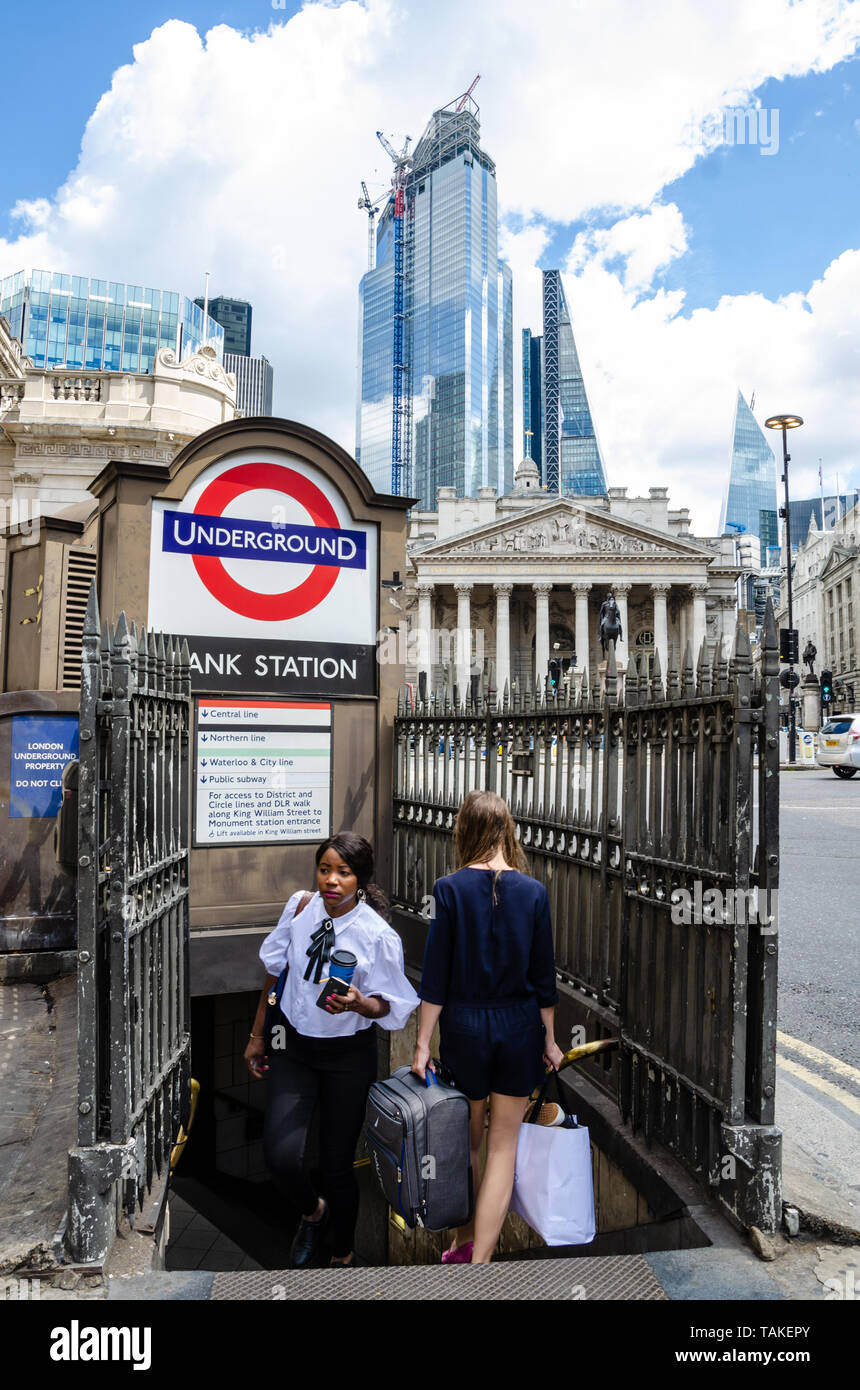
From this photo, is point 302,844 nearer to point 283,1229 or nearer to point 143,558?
point 143,558

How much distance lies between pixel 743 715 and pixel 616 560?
60.7 metres

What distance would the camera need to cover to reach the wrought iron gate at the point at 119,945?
276 centimetres

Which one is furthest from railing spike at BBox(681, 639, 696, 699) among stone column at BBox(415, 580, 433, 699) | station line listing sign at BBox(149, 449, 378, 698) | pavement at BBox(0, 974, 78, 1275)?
stone column at BBox(415, 580, 433, 699)

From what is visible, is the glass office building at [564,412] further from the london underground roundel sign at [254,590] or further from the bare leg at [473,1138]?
the bare leg at [473,1138]

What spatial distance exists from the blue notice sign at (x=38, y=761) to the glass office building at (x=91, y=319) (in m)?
50.9

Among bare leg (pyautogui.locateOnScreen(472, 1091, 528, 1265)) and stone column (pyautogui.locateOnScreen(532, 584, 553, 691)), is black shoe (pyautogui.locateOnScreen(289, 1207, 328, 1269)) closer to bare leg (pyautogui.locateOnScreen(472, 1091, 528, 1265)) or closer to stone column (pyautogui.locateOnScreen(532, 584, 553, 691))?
bare leg (pyautogui.locateOnScreen(472, 1091, 528, 1265))

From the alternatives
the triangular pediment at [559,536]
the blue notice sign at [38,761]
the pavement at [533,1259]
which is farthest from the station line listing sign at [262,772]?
the triangular pediment at [559,536]

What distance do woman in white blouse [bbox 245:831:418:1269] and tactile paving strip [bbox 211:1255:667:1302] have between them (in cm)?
76

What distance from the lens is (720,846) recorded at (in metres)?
3.00

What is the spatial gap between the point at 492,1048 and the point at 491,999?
6.5 inches

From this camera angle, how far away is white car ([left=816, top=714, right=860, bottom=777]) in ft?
74.9

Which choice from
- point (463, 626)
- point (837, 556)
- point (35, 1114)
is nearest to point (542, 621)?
point (463, 626)
